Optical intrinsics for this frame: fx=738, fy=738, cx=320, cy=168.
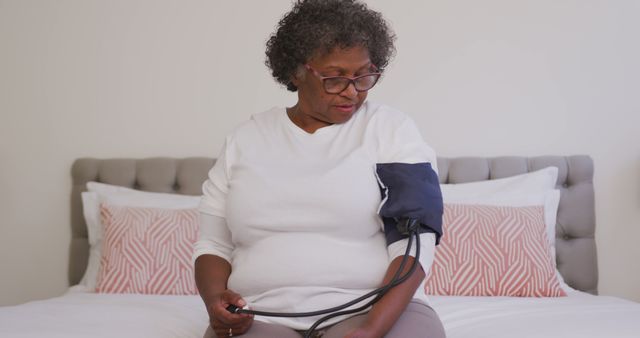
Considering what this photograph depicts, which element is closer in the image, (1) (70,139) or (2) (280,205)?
(2) (280,205)

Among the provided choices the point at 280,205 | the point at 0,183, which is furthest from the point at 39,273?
the point at 280,205

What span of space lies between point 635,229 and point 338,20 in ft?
6.51

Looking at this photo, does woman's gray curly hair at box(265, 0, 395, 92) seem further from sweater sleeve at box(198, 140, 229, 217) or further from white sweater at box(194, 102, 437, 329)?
sweater sleeve at box(198, 140, 229, 217)

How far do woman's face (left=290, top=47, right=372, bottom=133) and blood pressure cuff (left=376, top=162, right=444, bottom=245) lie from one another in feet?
0.52

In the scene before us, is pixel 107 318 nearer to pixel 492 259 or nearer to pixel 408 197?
pixel 408 197

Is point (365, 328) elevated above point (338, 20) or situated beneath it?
situated beneath

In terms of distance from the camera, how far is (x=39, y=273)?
3195mm

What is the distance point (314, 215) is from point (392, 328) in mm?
277

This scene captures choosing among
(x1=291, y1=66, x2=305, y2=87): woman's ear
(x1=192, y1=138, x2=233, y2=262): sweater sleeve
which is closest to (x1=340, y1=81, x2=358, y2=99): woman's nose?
(x1=291, y1=66, x2=305, y2=87): woman's ear

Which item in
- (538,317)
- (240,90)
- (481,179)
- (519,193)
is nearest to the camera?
(538,317)

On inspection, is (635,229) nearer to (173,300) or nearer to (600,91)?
(600,91)

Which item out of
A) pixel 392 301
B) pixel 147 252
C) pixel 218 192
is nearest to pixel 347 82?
pixel 218 192

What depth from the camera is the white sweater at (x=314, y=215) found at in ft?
4.83

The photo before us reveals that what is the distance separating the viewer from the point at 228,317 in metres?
1.38
